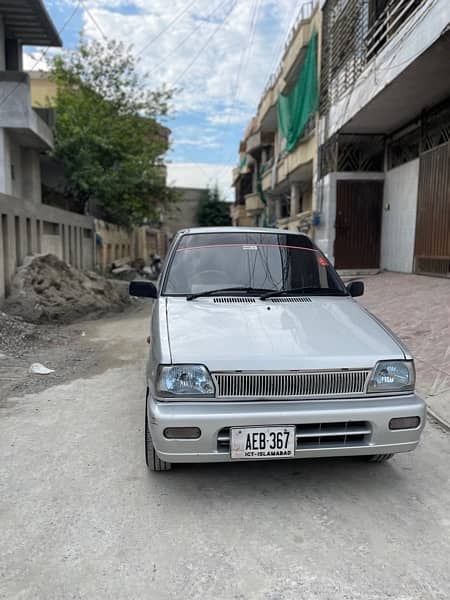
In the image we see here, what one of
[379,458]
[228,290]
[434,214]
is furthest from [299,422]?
[434,214]

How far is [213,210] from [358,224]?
3910 centimetres

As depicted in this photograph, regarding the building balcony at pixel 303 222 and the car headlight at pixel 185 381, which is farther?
the building balcony at pixel 303 222

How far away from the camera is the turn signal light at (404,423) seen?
101 inches

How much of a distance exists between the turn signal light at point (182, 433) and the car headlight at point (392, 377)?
1043mm

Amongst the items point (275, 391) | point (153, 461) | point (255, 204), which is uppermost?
point (255, 204)

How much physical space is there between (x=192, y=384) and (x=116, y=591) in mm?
1040

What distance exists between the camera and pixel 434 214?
9273 mm

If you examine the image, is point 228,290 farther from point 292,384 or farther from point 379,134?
point 379,134

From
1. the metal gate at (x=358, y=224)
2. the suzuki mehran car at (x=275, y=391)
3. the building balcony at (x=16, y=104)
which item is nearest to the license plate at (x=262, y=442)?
the suzuki mehran car at (x=275, y=391)

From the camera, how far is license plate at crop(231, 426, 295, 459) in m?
2.46

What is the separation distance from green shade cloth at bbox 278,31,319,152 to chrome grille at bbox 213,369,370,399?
13.7m

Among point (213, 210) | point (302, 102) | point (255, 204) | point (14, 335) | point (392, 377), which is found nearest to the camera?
point (392, 377)

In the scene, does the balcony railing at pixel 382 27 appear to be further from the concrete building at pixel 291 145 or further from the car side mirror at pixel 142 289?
the car side mirror at pixel 142 289

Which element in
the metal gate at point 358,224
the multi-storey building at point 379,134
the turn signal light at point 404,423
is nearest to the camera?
the turn signal light at point 404,423
